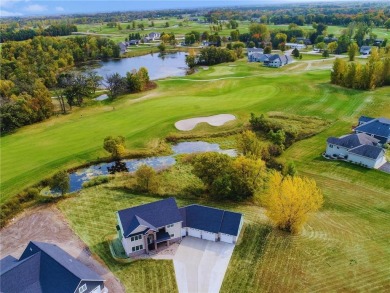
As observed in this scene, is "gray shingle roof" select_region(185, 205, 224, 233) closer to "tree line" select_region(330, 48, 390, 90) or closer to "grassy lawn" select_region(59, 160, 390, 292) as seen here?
"grassy lawn" select_region(59, 160, 390, 292)

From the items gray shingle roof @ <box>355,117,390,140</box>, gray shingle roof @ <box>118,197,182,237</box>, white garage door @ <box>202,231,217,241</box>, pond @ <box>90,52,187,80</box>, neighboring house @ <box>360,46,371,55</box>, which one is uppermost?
gray shingle roof @ <box>118,197,182,237</box>

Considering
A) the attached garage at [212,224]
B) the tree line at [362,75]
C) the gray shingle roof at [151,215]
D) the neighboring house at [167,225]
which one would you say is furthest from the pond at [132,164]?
the tree line at [362,75]

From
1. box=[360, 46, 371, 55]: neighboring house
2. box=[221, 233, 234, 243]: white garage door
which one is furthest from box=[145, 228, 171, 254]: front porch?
box=[360, 46, 371, 55]: neighboring house

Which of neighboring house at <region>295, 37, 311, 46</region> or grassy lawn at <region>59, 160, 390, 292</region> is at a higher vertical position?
grassy lawn at <region>59, 160, 390, 292</region>

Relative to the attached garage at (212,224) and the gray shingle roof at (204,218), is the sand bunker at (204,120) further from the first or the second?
the attached garage at (212,224)

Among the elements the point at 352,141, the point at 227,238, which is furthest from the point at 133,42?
the point at 227,238

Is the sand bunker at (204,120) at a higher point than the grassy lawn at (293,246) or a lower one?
lower

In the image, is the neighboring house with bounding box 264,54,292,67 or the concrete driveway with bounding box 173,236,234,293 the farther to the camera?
the neighboring house with bounding box 264,54,292,67
